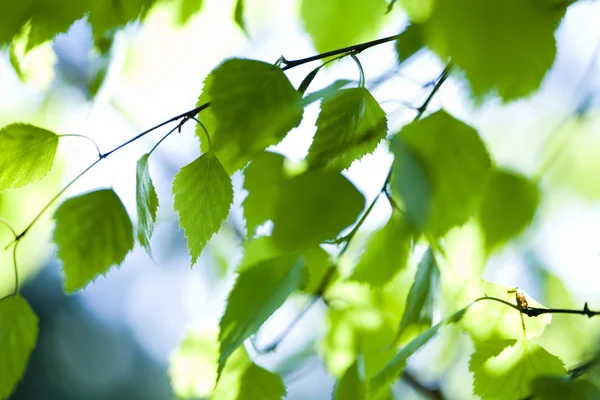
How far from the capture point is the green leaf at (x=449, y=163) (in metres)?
0.13

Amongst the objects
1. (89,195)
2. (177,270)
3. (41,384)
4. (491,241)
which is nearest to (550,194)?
(491,241)

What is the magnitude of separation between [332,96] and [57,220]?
124 millimetres

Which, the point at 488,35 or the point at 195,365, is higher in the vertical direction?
the point at 488,35

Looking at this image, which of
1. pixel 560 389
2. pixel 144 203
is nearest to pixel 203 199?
pixel 144 203

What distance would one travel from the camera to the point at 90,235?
21cm

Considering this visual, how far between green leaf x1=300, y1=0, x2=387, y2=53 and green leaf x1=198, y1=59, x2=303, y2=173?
65 mm

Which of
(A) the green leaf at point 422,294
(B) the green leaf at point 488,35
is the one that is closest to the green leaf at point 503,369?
(A) the green leaf at point 422,294

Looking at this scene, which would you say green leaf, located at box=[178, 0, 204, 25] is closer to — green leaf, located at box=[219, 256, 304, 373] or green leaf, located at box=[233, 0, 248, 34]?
green leaf, located at box=[233, 0, 248, 34]

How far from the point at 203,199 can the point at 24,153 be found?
94 millimetres

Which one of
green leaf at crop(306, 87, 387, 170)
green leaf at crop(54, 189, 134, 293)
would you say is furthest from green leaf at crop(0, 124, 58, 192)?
green leaf at crop(306, 87, 387, 170)

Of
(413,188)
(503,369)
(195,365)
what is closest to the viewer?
(413,188)

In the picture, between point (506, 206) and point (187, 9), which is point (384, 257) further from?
point (187, 9)

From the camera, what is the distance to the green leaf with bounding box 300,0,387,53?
0.22 meters

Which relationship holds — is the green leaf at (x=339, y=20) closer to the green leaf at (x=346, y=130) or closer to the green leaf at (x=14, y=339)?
the green leaf at (x=346, y=130)
